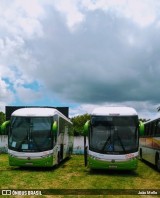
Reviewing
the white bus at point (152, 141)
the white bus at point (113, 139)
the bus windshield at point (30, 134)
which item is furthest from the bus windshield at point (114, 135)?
the bus windshield at point (30, 134)

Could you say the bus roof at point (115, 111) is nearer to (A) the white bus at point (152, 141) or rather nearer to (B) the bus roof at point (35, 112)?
(A) the white bus at point (152, 141)

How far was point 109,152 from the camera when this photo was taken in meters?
21.7

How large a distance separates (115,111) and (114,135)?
4.49ft

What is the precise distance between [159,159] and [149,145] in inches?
162

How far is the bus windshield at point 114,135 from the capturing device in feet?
71.6

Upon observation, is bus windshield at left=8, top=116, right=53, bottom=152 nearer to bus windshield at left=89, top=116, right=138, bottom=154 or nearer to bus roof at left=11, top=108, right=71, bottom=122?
bus roof at left=11, top=108, right=71, bottom=122

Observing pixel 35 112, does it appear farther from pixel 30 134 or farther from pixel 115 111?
pixel 115 111

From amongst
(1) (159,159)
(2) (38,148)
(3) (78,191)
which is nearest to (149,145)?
(1) (159,159)

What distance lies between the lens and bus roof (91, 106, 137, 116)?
22250 mm

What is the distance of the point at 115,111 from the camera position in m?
22.5

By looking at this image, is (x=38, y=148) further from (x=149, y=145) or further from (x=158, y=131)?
(x=149, y=145)

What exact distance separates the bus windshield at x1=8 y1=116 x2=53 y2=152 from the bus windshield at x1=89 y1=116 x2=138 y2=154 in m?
2.66

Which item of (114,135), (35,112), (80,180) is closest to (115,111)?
(114,135)

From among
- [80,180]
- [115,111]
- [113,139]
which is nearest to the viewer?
[80,180]
